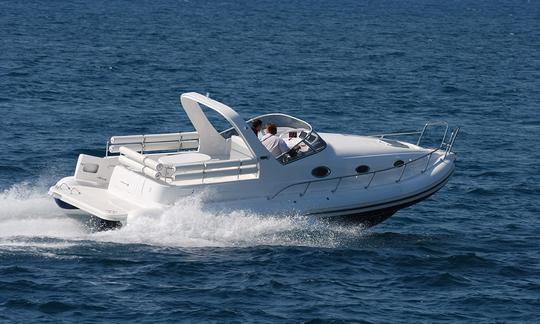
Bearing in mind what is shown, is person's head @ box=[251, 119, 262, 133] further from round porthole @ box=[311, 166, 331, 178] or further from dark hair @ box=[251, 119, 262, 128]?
round porthole @ box=[311, 166, 331, 178]

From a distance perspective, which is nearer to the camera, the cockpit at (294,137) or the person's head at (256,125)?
the cockpit at (294,137)

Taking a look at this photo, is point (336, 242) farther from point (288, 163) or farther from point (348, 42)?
point (348, 42)

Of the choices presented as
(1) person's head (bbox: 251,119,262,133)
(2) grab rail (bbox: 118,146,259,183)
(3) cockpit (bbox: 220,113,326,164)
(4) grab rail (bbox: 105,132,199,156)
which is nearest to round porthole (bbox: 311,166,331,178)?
(3) cockpit (bbox: 220,113,326,164)

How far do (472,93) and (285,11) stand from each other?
234 feet

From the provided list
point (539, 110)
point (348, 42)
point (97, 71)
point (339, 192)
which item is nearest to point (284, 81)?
point (97, 71)

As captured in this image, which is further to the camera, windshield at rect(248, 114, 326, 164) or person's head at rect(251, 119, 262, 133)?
person's head at rect(251, 119, 262, 133)

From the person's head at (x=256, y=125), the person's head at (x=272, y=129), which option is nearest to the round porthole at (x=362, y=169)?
the person's head at (x=272, y=129)

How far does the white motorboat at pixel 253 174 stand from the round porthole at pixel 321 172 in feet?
0.04

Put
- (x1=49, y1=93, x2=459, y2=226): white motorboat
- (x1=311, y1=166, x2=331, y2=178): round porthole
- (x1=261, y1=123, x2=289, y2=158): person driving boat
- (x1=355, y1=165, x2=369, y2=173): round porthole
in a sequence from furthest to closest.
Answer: (x1=355, y1=165, x2=369, y2=173): round porthole < (x1=311, y1=166, x2=331, y2=178): round porthole < (x1=261, y1=123, x2=289, y2=158): person driving boat < (x1=49, y1=93, x2=459, y2=226): white motorboat

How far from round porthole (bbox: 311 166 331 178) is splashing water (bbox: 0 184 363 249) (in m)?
0.92

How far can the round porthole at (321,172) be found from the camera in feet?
75.5

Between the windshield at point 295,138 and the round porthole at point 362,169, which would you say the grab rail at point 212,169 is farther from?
the round porthole at point 362,169

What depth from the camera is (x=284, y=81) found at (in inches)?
2077

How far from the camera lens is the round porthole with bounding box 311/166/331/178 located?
75.5ft
